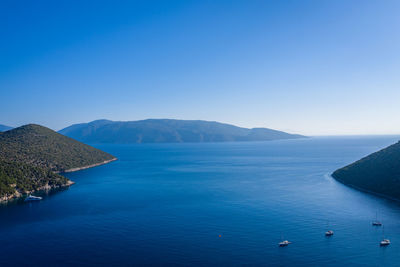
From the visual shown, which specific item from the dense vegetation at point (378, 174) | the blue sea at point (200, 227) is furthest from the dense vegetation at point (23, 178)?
the dense vegetation at point (378, 174)

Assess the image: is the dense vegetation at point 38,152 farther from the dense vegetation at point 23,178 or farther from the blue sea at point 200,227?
the blue sea at point 200,227

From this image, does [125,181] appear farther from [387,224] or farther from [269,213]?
[387,224]

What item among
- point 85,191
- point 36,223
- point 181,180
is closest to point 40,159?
point 85,191

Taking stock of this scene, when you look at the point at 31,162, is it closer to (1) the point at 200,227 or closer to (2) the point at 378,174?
(1) the point at 200,227

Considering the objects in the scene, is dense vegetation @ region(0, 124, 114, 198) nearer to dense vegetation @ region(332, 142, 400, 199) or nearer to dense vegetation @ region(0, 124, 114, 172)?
dense vegetation @ region(0, 124, 114, 172)

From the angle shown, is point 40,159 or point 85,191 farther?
point 40,159

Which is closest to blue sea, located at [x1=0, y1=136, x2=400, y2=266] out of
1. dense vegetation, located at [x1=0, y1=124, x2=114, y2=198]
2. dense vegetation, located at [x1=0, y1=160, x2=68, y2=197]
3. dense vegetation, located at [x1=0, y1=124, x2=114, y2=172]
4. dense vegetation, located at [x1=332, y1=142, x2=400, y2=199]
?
dense vegetation, located at [x1=332, y1=142, x2=400, y2=199]
